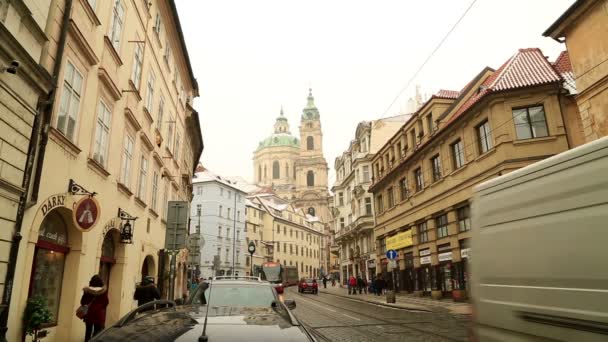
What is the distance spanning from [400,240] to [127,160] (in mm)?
23125

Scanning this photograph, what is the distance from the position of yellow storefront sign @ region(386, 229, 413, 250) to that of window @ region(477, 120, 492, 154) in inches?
400

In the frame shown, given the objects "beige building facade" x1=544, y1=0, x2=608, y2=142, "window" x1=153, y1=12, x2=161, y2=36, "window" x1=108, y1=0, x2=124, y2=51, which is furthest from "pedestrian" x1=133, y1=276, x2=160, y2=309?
"beige building facade" x1=544, y1=0, x2=608, y2=142

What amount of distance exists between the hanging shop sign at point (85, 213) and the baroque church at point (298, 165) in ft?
337

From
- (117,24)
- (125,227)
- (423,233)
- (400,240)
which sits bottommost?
(125,227)

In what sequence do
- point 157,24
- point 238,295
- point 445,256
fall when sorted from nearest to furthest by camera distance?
point 238,295
point 157,24
point 445,256

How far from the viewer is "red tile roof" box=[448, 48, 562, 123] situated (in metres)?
20.6

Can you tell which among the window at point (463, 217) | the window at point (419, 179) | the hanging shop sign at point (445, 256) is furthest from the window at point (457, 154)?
the hanging shop sign at point (445, 256)

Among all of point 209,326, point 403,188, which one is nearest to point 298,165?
point 403,188

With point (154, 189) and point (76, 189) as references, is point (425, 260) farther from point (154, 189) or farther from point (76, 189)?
point (76, 189)

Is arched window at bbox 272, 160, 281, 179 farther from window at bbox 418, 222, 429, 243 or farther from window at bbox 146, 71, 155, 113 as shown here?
window at bbox 146, 71, 155, 113

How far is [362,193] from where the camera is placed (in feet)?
147

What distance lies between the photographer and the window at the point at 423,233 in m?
28.1

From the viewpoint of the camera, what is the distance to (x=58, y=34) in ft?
30.0

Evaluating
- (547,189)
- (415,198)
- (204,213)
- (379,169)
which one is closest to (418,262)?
(415,198)
